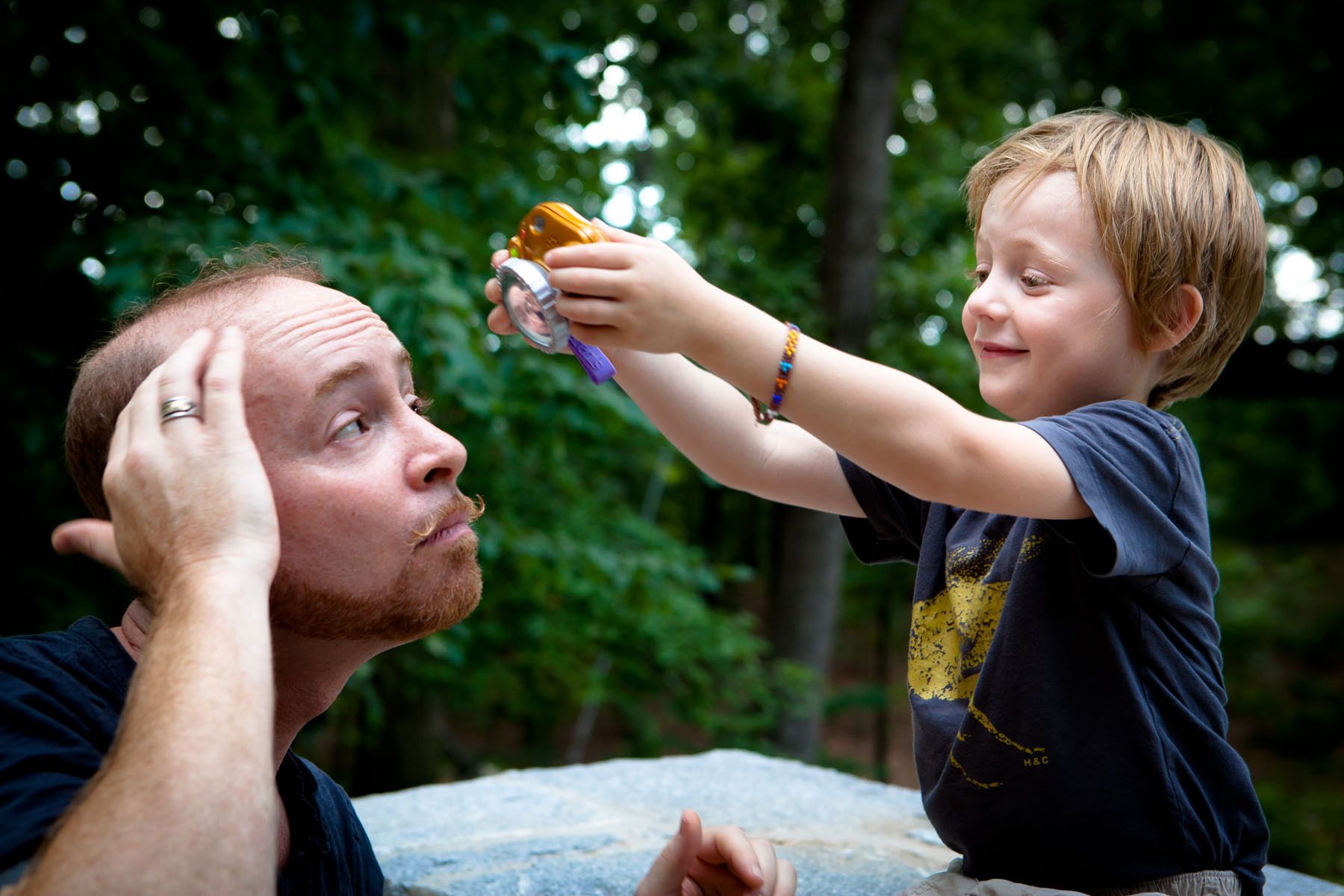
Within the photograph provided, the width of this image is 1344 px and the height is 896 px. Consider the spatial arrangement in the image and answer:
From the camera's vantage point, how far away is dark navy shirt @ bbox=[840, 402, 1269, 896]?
1.68 m

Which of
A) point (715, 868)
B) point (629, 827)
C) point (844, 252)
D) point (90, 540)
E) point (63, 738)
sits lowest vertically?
point (629, 827)

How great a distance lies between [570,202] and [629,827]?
3.28m

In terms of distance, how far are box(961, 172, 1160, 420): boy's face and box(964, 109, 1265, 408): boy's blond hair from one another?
0.10 feet

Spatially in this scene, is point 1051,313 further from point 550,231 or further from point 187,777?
point 187,777

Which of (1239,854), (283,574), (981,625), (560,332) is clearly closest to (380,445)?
(283,574)

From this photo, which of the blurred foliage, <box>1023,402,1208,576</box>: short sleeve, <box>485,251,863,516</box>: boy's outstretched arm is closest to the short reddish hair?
<box>485,251,863,516</box>: boy's outstretched arm

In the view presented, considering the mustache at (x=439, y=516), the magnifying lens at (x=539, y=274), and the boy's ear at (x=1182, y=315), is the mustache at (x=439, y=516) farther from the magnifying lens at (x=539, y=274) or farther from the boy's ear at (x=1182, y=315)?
the boy's ear at (x=1182, y=315)

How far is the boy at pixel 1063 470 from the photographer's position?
1.48m

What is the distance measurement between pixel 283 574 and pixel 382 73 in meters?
6.21

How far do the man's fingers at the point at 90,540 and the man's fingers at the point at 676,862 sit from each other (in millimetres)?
987

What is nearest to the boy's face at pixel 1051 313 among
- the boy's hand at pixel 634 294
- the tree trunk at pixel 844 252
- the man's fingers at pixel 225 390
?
the boy's hand at pixel 634 294

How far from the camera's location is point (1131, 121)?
2.01 meters

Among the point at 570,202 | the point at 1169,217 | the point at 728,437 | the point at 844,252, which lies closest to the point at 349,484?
the point at 728,437

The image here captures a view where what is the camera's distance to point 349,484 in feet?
5.33
